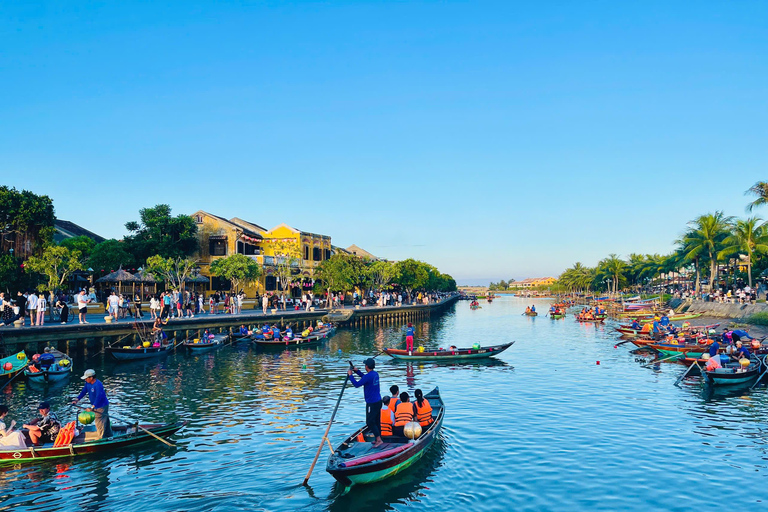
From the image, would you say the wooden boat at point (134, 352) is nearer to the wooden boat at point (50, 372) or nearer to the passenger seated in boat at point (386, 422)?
the wooden boat at point (50, 372)

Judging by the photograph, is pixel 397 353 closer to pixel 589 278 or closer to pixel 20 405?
pixel 20 405

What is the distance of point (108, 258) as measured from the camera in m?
56.5

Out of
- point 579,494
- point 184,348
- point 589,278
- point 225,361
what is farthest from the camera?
point 589,278

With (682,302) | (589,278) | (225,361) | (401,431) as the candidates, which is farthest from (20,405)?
(589,278)

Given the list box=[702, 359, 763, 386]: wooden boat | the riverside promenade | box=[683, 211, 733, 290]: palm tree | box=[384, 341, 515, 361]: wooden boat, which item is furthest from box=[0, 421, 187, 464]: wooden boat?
box=[683, 211, 733, 290]: palm tree

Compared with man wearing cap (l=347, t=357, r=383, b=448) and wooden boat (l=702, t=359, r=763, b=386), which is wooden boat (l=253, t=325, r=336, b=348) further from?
wooden boat (l=702, t=359, r=763, b=386)

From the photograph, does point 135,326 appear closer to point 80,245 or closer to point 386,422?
point 386,422

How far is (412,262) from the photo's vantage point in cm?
9850

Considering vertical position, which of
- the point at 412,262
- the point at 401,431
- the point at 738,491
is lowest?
the point at 738,491

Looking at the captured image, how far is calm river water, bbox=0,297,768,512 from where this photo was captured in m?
12.9

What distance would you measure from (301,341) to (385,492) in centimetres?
3069

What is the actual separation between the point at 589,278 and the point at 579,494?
6021 inches

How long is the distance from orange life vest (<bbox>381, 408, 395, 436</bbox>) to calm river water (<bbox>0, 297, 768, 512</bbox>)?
1.25m

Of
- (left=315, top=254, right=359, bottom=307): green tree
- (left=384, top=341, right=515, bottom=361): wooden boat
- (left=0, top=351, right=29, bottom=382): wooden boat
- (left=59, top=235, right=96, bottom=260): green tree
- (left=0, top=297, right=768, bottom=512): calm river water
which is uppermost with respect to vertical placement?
(left=59, top=235, right=96, bottom=260): green tree
